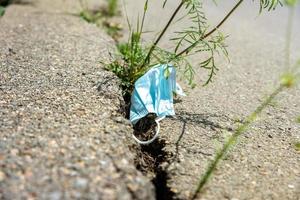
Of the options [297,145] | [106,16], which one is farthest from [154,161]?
[106,16]

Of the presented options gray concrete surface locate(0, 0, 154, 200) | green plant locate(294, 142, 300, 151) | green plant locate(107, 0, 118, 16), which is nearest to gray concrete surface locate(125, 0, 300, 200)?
green plant locate(294, 142, 300, 151)

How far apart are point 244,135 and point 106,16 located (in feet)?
→ 6.35

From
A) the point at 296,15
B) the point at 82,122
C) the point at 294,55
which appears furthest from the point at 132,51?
the point at 296,15

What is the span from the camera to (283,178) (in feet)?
5.97

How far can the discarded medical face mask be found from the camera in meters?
2.15

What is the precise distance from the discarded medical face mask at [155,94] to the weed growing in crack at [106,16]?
3.23ft

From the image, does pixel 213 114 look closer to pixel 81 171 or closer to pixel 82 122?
pixel 82 122

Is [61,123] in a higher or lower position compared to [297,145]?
lower

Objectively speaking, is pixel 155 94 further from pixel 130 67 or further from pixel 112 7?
pixel 112 7

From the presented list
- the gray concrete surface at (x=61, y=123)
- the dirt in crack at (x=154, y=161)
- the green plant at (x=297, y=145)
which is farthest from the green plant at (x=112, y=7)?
the green plant at (x=297, y=145)

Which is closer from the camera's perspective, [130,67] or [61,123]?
[61,123]

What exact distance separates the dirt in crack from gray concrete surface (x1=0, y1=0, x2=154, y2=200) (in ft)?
0.33

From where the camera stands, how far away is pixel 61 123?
1.82 meters

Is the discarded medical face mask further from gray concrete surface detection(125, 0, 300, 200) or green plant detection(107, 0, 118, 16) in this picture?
green plant detection(107, 0, 118, 16)
